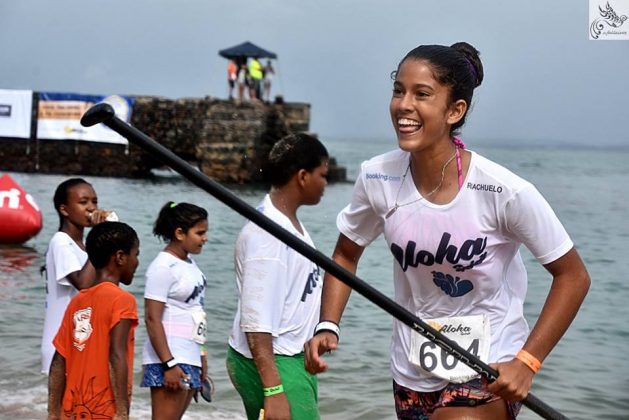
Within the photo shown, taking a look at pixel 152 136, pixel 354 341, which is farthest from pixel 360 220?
pixel 152 136

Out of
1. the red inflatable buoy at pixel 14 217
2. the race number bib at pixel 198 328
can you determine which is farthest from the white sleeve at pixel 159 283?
the red inflatable buoy at pixel 14 217

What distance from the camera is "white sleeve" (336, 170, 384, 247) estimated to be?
11.7ft

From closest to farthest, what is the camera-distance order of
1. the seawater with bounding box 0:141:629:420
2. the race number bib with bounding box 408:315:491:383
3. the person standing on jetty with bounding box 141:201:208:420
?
the race number bib with bounding box 408:315:491:383 < the person standing on jetty with bounding box 141:201:208:420 < the seawater with bounding box 0:141:629:420

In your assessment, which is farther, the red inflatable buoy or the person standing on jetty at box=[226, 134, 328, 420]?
the red inflatable buoy

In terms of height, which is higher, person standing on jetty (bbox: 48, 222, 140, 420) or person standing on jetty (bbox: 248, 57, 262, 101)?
person standing on jetty (bbox: 248, 57, 262, 101)

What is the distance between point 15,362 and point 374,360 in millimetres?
3300

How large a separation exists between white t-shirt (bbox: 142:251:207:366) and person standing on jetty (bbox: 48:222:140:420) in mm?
406

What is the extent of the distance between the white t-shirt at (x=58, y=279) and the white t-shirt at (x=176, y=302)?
16.4 inches

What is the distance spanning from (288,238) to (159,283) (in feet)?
7.06

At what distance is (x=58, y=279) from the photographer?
5.30 m

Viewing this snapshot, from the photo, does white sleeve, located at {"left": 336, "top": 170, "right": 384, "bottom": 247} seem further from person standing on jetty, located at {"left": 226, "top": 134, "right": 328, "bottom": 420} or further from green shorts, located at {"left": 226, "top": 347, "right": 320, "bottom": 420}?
green shorts, located at {"left": 226, "top": 347, "right": 320, "bottom": 420}

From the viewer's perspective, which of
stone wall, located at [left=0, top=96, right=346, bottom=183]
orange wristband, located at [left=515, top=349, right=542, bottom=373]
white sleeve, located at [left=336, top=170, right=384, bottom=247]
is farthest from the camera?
stone wall, located at [left=0, top=96, right=346, bottom=183]

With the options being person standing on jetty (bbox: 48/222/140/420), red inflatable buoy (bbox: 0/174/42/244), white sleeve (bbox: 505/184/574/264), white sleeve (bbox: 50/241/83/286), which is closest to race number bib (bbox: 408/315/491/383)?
white sleeve (bbox: 505/184/574/264)

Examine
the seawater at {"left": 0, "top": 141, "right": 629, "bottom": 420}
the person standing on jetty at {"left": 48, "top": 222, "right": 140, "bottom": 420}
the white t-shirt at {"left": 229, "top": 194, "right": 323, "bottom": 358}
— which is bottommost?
the seawater at {"left": 0, "top": 141, "right": 629, "bottom": 420}
